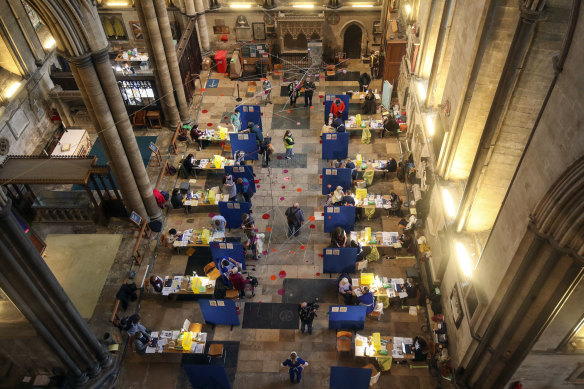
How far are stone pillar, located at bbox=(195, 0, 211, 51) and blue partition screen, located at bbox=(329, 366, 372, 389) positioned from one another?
22.7 metres

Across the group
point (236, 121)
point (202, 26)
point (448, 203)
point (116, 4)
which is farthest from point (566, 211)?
point (116, 4)

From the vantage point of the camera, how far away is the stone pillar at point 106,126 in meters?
15.3

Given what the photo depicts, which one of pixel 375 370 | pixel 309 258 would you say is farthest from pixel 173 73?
pixel 375 370

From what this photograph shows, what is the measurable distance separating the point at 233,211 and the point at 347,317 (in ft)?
21.7

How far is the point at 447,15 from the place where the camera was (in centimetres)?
1734

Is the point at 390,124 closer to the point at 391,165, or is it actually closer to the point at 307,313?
the point at 391,165

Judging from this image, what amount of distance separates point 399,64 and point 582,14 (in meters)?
17.7

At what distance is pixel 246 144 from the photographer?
22219mm

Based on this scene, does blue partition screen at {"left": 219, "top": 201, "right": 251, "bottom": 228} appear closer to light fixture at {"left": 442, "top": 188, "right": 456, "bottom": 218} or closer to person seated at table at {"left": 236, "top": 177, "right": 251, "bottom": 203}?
person seated at table at {"left": 236, "top": 177, "right": 251, "bottom": 203}

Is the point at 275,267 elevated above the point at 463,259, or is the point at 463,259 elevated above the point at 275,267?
the point at 275,267

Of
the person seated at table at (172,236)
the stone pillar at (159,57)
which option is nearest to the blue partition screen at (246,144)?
the stone pillar at (159,57)

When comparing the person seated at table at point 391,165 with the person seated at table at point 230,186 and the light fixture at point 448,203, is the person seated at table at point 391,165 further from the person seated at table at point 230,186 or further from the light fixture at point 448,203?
the person seated at table at point 230,186

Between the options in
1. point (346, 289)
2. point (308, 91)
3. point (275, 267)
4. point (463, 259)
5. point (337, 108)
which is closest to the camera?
point (463, 259)

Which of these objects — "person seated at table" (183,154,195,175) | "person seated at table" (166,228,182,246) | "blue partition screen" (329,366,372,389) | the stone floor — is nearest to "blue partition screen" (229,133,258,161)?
the stone floor
